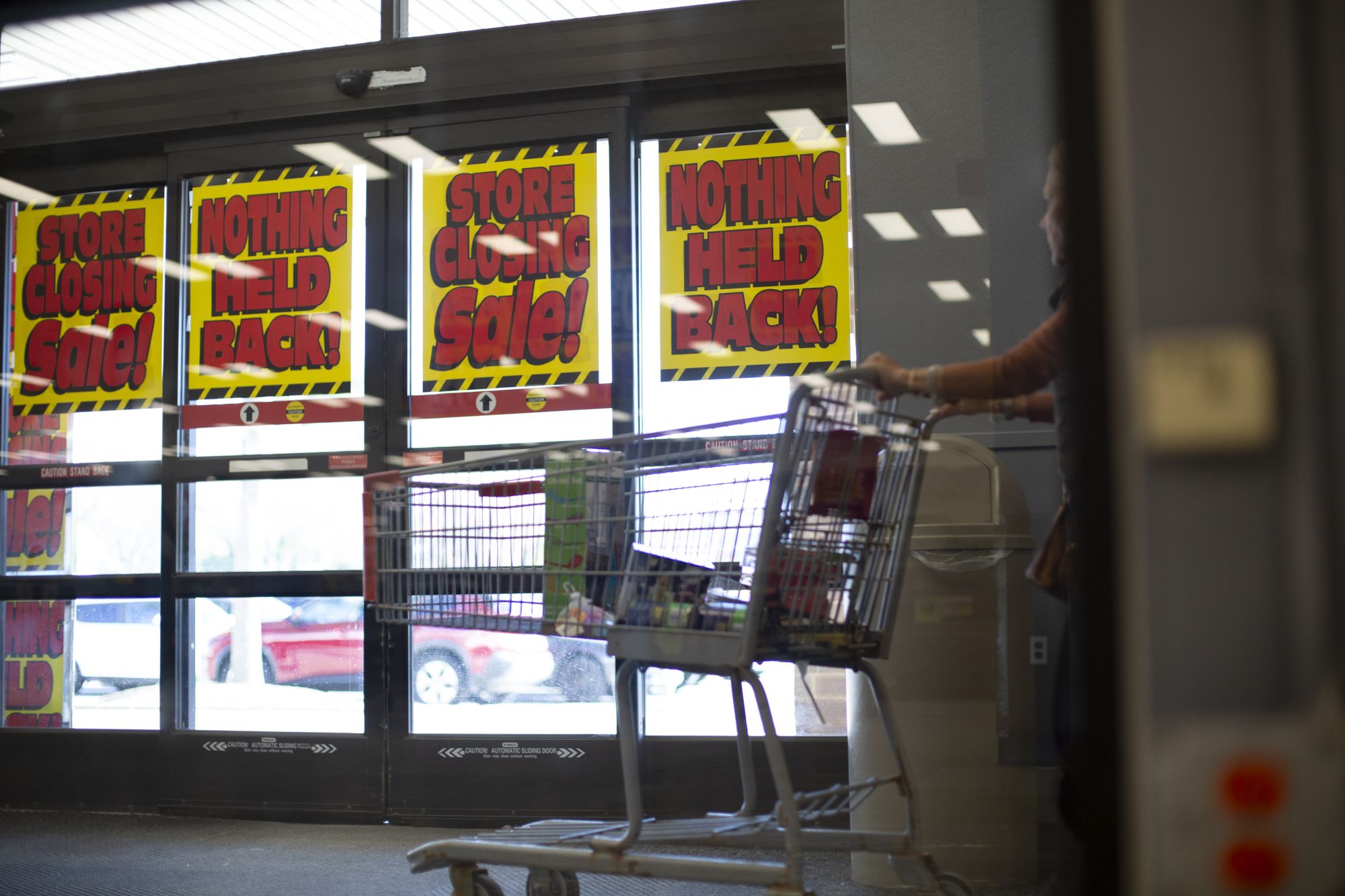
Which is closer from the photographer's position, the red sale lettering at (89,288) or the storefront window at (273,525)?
the storefront window at (273,525)

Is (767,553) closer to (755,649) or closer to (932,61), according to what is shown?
(755,649)

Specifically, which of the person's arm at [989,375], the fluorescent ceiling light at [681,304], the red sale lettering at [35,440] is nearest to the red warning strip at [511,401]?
the fluorescent ceiling light at [681,304]

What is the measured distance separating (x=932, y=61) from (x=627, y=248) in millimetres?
1206

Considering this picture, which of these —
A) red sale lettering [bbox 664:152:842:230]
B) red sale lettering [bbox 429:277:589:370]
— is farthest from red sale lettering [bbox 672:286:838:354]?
red sale lettering [bbox 429:277:589:370]

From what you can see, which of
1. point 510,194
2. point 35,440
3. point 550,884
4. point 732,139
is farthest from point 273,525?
point 732,139

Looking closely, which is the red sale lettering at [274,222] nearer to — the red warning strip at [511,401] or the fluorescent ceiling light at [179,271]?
the fluorescent ceiling light at [179,271]

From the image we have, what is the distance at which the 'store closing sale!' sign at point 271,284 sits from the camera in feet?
13.6

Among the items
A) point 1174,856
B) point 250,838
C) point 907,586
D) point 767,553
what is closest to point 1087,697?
point 1174,856

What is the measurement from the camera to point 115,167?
4367mm

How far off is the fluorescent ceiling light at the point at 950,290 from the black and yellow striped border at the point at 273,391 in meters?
2.18

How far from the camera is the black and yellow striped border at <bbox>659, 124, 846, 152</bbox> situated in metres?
3.76

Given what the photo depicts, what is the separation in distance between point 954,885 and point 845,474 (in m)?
0.91

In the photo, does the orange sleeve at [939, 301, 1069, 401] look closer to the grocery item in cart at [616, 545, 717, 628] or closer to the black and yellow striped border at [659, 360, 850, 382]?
the grocery item in cart at [616, 545, 717, 628]

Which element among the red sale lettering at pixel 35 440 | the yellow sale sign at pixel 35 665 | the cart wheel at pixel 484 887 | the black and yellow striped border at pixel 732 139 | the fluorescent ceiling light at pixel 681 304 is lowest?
the cart wheel at pixel 484 887
